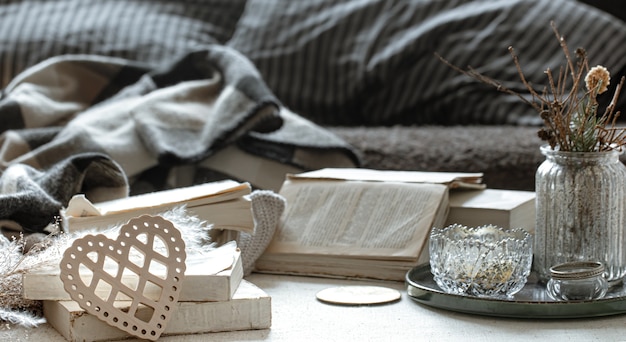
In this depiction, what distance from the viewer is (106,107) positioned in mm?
1479

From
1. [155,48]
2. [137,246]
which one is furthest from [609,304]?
[155,48]

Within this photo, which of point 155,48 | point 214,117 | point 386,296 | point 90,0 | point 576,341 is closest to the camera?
point 576,341

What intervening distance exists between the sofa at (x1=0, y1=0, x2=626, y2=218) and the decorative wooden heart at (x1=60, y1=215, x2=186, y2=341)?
0.51m

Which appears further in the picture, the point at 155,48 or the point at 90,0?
the point at 90,0

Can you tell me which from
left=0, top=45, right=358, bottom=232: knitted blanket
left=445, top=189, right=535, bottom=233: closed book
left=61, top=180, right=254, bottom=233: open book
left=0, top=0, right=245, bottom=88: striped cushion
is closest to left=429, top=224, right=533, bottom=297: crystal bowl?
left=445, top=189, right=535, bottom=233: closed book

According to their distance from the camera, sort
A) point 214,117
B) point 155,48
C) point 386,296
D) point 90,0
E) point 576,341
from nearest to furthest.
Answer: point 576,341
point 386,296
point 214,117
point 155,48
point 90,0

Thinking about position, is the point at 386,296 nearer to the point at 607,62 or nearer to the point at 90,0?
the point at 607,62

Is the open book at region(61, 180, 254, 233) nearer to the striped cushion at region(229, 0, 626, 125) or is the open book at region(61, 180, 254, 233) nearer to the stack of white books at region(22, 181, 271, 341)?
the stack of white books at region(22, 181, 271, 341)

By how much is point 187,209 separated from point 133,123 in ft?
1.43

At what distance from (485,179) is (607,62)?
424 mm

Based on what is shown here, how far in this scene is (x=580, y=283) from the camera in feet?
3.00

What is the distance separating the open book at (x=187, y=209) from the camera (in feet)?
3.34

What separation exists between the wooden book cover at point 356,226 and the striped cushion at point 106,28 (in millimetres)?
760

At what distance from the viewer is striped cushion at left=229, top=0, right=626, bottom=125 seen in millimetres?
1757
